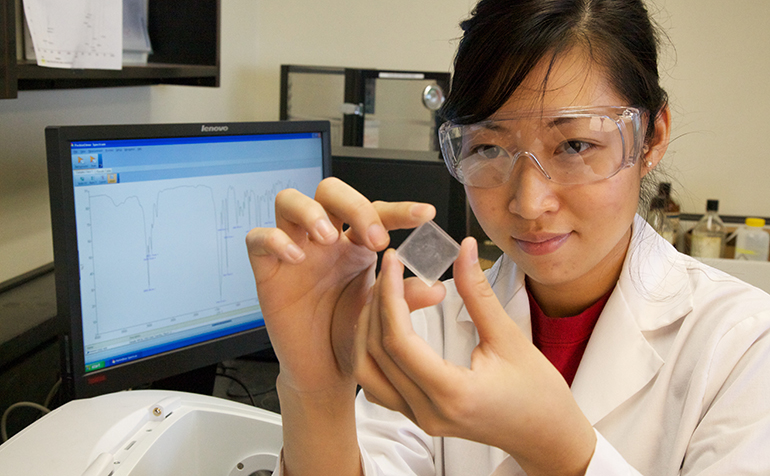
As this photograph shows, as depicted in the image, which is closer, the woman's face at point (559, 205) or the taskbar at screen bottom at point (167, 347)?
the woman's face at point (559, 205)

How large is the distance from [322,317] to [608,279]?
A: 60 cm

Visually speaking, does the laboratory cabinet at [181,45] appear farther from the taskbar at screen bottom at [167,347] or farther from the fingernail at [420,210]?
the fingernail at [420,210]

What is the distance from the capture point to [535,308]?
1220mm

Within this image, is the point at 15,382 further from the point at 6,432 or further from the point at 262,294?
the point at 262,294

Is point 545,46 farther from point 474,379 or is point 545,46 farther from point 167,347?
point 167,347

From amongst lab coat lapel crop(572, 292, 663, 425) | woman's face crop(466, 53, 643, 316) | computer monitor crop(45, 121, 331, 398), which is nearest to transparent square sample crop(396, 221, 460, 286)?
woman's face crop(466, 53, 643, 316)

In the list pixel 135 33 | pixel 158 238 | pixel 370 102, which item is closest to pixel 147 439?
pixel 158 238

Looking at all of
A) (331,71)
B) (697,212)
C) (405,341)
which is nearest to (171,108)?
(331,71)

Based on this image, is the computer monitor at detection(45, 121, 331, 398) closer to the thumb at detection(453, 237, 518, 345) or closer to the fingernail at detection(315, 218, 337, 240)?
the fingernail at detection(315, 218, 337, 240)

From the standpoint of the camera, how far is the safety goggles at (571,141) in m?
0.91

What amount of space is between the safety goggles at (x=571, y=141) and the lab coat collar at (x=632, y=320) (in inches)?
10.2

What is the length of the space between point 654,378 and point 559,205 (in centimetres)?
34

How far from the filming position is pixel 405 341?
2.06 feet

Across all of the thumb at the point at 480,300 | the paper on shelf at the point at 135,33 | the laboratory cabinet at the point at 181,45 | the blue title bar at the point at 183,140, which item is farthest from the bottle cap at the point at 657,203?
the paper on shelf at the point at 135,33
